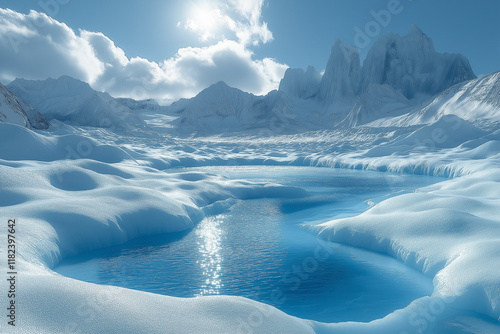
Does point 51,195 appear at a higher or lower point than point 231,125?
lower

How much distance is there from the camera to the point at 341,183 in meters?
27.1

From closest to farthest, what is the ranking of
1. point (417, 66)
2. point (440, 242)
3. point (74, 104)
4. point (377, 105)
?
point (440, 242) → point (377, 105) → point (417, 66) → point (74, 104)

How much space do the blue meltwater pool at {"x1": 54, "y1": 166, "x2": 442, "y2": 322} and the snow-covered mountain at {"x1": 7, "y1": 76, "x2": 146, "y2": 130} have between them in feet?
354

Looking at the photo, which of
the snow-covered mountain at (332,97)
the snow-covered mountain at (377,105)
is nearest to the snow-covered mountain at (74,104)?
the snow-covered mountain at (332,97)

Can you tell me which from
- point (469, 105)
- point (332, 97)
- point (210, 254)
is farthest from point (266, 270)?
point (332, 97)

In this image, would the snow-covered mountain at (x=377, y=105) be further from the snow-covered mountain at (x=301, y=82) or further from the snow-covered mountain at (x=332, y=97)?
the snow-covered mountain at (x=301, y=82)

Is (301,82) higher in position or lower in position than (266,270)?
higher

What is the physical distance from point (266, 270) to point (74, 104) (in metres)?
140

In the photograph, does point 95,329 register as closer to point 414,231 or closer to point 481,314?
point 481,314

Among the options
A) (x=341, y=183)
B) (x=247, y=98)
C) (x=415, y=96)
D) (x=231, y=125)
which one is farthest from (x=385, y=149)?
(x=247, y=98)

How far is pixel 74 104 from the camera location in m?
128

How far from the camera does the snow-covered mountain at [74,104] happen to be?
383 feet

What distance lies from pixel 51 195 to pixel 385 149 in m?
40.4

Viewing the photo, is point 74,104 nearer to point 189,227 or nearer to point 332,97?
point 332,97
